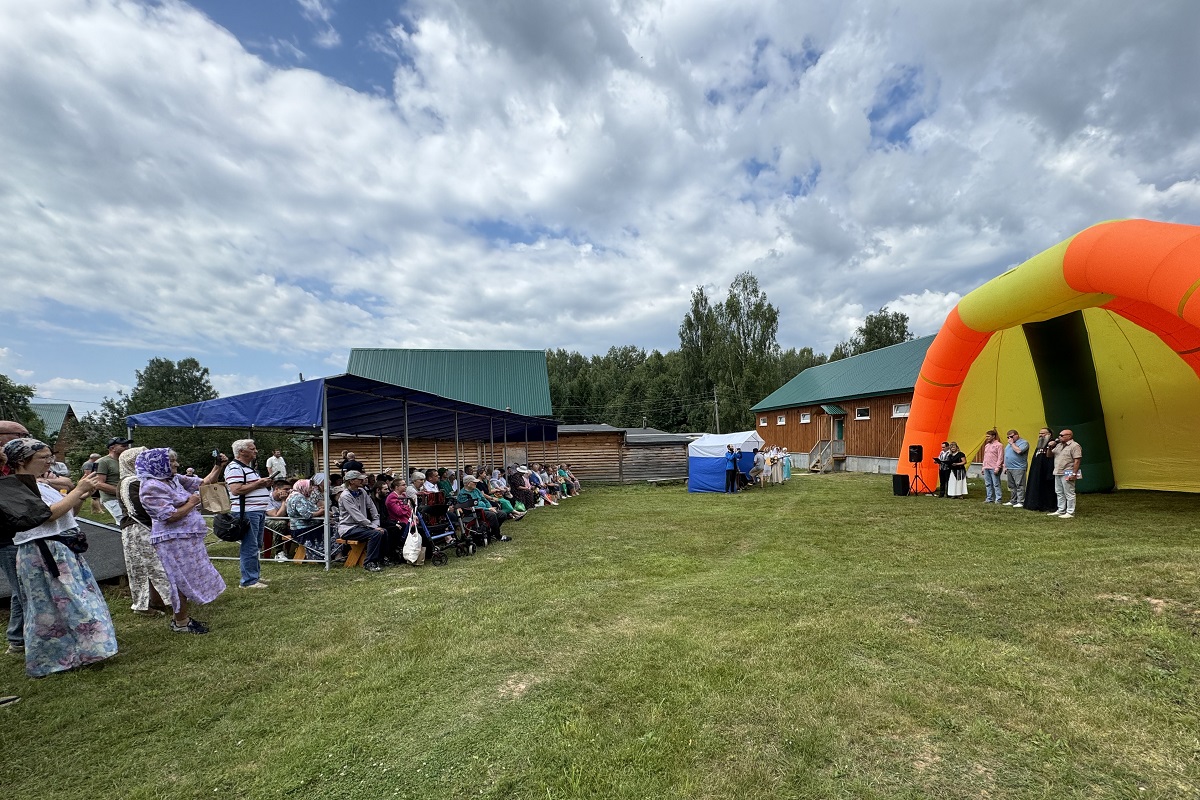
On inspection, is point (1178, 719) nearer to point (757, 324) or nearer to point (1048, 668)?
point (1048, 668)

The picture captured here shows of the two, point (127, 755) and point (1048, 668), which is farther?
point (1048, 668)

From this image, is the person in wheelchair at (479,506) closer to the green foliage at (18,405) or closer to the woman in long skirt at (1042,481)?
the woman in long skirt at (1042,481)

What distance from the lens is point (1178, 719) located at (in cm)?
268

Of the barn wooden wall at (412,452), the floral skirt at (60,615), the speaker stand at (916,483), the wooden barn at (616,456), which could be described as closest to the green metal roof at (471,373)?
the barn wooden wall at (412,452)

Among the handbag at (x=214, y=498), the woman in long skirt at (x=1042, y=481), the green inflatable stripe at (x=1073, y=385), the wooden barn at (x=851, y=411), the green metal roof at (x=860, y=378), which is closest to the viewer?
the handbag at (x=214, y=498)

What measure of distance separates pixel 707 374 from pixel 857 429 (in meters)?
16.2

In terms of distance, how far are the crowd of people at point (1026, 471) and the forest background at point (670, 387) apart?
22.5 metres

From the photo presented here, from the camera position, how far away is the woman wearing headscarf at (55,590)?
10.9 feet

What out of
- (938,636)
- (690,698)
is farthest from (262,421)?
(938,636)

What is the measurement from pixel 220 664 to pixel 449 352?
2387 centimetres

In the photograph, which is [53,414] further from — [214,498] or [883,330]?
[883,330]

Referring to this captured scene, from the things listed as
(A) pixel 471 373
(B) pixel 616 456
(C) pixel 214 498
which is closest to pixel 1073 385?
(B) pixel 616 456

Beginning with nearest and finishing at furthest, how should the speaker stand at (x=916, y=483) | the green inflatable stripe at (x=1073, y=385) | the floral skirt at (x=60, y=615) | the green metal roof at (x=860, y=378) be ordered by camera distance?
the floral skirt at (x=60, y=615) → the green inflatable stripe at (x=1073, y=385) → the speaker stand at (x=916, y=483) → the green metal roof at (x=860, y=378)

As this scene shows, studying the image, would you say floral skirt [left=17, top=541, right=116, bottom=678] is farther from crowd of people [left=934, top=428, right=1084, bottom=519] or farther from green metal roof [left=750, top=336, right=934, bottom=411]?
green metal roof [left=750, top=336, right=934, bottom=411]
